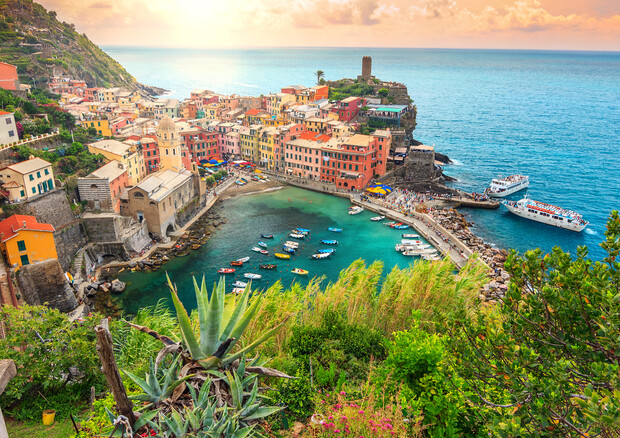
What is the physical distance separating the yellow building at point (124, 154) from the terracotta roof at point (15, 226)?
15.2m

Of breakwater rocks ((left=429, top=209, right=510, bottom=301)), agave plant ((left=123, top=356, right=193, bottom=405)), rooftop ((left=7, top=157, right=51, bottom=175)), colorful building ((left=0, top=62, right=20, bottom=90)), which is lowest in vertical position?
breakwater rocks ((left=429, top=209, right=510, bottom=301))

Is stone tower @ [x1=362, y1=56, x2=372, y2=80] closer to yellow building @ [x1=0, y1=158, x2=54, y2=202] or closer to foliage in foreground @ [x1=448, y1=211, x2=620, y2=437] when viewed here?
yellow building @ [x1=0, y1=158, x2=54, y2=202]

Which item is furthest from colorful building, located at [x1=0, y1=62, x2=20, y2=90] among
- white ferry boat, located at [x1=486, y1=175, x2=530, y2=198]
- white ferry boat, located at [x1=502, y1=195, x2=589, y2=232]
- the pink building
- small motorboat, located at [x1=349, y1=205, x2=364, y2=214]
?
white ferry boat, located at [x1=502, y1=195, x2=589, y2=232]

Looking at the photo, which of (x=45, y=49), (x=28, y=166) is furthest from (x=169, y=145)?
(x=45, y=49)

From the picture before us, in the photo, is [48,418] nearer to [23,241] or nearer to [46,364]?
[46,364]

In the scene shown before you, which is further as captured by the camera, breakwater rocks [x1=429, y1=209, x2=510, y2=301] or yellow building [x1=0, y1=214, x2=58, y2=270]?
breakwater rocks [x1=429, y1=209, x2=510, y2=301]

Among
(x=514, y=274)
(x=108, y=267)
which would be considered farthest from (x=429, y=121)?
(x=514, y=274)

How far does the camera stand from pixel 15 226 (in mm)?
27406

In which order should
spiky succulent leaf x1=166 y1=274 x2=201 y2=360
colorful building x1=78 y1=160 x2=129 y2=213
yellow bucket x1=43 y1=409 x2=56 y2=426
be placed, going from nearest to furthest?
1. spiky succulent leaf x1=166 y1=274 x2=201 y2=360
2. yellow bucket x1=43 y1=409 x2=56 y2=426
3. colorful building x1=78 y1=160 x2=129 y2=213

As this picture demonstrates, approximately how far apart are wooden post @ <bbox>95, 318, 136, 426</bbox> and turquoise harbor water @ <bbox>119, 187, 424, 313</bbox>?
25518 mm

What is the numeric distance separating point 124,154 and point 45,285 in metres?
19.3

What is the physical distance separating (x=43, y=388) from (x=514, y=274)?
14.3 m

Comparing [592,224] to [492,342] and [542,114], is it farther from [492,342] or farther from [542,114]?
[542,114]

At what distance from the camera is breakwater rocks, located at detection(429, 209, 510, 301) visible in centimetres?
3247
